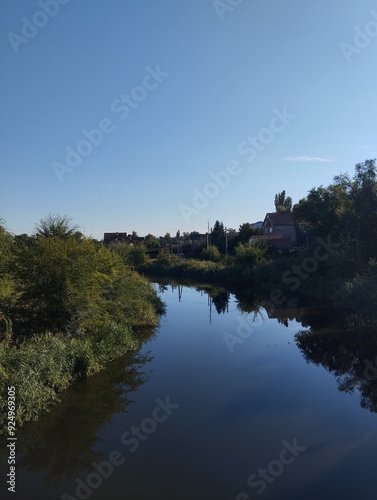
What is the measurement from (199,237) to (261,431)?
3379 inches

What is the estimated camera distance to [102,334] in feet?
45.9

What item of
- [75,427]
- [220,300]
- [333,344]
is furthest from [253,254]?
[75,427]

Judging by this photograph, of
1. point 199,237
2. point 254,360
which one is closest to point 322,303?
A: point 254,360

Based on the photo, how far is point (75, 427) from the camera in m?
8.96

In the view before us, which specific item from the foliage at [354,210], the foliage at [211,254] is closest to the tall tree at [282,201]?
the foliage at [211,254]

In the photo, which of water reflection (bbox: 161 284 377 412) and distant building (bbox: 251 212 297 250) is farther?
distant building (bbox: 251 212 297 250)

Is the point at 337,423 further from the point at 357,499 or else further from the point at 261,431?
the point at 357,499

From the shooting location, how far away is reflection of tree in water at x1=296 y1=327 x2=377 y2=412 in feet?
37.3
